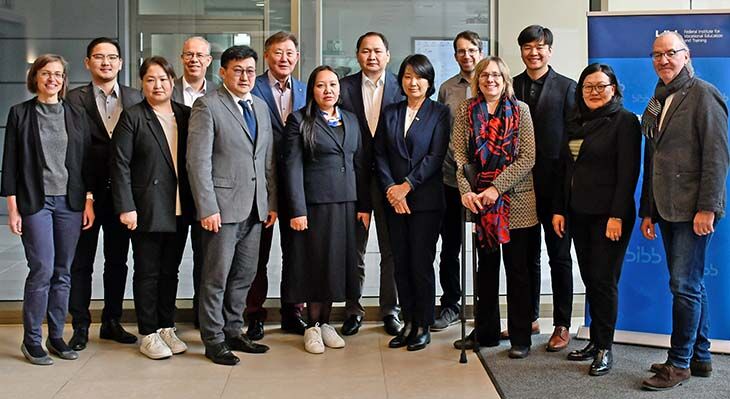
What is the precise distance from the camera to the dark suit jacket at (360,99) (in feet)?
16.0

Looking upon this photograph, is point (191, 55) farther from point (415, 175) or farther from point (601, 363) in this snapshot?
point (601, 363)

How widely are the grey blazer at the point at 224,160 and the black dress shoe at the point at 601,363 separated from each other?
1.82 meters

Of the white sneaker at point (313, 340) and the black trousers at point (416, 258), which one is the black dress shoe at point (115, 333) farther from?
the black trousers at point (416, 258)

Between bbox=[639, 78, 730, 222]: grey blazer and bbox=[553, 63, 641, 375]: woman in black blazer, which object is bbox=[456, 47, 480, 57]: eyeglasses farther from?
bbox=[639, 78, 730, 222]: grey blazer

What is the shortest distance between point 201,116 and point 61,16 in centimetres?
222

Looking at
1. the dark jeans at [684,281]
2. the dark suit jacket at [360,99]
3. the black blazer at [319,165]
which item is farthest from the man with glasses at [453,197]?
the dark jeans at [684,281]

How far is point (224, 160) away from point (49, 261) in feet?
3.31

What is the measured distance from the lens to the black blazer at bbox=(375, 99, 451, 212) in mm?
4621

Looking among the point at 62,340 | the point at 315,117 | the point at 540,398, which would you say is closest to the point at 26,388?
the point at 62,340

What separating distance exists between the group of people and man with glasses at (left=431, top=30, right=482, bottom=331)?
0.8 inches

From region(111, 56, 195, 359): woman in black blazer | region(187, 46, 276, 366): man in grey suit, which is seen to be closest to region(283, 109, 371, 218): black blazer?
region(187, 46, 276, 366): man in grey suit

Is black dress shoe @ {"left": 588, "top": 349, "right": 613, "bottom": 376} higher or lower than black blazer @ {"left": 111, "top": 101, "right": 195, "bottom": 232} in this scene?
lower

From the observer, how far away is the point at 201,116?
436 centimetres

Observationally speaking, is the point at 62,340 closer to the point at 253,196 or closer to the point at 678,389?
the point at 253,196
